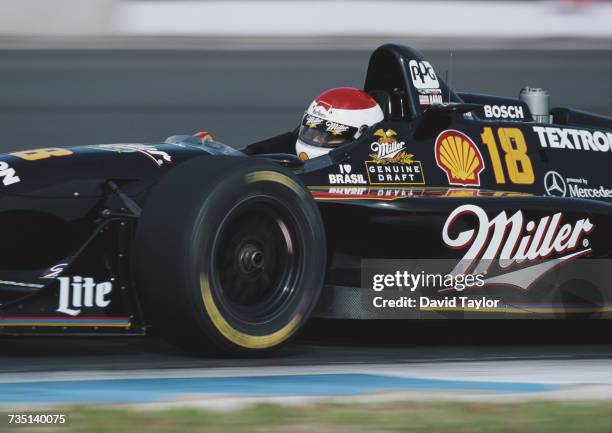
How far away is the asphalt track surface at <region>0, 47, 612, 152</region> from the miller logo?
4431 mm

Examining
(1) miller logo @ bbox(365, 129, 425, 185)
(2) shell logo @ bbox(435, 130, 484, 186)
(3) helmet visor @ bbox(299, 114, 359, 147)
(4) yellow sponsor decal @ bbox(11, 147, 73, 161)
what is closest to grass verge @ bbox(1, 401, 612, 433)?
(4) yellow sponsor decal @ bbox(11, 147, 73, 161)

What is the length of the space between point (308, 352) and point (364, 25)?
36.3 ft

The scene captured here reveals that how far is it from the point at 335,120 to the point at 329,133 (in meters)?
0.08

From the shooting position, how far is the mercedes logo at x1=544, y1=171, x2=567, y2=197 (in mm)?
7074

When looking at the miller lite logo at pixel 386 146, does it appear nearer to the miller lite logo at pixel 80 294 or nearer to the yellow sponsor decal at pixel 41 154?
the yellow sponsor decal at pixel 41 154

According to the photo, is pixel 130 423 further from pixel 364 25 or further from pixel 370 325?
pixel 364 25

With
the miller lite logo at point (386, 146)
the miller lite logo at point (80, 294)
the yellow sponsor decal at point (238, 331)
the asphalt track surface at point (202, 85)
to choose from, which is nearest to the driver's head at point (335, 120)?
the miller lite logo at point (386, 146)

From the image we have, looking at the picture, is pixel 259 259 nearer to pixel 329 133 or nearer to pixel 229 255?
pixel 229 255

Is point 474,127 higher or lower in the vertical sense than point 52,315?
higher

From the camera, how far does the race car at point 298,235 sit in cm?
507

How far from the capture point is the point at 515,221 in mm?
5918

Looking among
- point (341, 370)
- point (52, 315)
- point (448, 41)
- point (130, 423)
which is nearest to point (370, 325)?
point (341, 370)

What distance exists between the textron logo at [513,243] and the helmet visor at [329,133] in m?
1.07

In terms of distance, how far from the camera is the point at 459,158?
22.2ft
